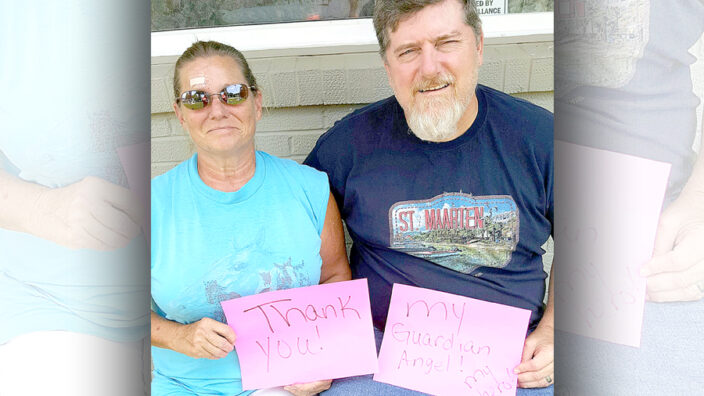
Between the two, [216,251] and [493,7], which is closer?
[216,251]

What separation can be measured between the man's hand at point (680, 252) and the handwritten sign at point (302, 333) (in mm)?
681

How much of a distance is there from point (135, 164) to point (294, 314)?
565 millimetres

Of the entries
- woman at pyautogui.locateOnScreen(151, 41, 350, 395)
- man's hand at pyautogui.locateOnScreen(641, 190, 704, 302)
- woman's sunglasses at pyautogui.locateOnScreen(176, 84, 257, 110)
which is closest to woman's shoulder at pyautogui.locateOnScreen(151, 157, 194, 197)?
woman at pyautogui.locateOnScreen(151, 41, 350, 395)

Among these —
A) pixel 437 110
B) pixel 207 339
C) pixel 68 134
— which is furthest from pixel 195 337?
pixel 437 110

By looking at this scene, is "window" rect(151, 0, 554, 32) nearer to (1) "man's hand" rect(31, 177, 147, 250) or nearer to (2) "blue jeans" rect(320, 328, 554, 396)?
(1) "man's hand" rect(31, 177, 147, 250)

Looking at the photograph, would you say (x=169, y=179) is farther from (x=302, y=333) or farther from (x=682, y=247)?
(x=682, y=247)

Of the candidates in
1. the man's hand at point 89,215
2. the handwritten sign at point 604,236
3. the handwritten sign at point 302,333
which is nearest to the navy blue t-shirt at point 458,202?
the handwritten sign at point 604,236

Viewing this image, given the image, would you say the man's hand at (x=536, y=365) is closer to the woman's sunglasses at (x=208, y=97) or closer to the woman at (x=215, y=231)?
the woman at (x=215, y=231)

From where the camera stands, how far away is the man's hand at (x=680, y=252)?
3.68 ft

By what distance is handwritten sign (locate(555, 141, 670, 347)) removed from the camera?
1.16 metres

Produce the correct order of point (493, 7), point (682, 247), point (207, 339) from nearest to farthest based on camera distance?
point (682, 247), point (207, 339), point (493, 7)

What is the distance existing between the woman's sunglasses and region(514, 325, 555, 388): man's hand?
3.10ft

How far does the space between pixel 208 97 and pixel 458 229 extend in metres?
0.72

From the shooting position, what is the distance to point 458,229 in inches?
52.6
